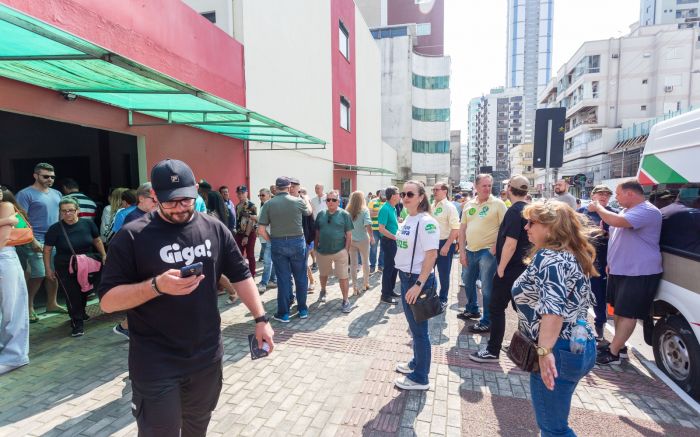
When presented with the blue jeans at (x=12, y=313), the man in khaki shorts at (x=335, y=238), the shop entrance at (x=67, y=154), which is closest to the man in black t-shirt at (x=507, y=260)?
the man in khaki shorts at (x=335, y=238)

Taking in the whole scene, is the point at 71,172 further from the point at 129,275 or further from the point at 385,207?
the point at 129,275

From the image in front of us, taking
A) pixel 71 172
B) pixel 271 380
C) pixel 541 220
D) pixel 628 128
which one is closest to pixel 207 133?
pixel 71 172

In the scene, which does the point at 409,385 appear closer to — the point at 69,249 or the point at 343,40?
the point at 69,249

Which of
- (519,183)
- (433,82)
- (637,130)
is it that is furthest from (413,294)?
(637,130)

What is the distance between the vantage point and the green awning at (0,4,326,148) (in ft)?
10.3

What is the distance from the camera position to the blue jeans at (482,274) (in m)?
4.94

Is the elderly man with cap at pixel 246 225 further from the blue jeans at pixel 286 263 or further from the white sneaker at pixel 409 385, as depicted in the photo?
the white sneaker at pixel 409 385

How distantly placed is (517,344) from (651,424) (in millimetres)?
1810

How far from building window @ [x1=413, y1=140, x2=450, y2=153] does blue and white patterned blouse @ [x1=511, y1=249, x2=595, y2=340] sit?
1625 inches

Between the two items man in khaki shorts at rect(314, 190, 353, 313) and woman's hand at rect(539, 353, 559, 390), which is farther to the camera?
man in khaki shorts at rect(314, 190, 353, 313)

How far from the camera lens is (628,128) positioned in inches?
1759

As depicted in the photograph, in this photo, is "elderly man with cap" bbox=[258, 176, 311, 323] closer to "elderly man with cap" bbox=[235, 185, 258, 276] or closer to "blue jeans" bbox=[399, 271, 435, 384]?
"elderly man with cap" bbox=[235, 185, 258, 276]

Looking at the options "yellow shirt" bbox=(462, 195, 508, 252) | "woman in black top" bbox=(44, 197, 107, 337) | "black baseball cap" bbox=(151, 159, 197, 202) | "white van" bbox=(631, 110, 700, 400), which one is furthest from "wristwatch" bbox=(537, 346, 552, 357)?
"woman in black top" bbox=(44, 197, 107, 337)

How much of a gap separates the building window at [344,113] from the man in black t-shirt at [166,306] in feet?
55.0
